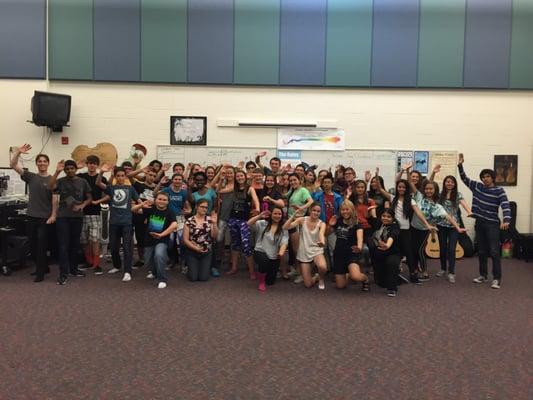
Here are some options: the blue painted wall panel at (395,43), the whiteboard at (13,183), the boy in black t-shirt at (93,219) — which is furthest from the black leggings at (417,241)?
the whiteboard at (13,183)

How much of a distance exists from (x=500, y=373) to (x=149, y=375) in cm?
272

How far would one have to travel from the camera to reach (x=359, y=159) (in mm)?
9453

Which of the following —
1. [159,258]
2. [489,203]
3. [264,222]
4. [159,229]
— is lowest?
[159,258]

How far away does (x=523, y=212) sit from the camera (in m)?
9.57

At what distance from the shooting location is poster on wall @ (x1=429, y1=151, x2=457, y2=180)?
943 cm

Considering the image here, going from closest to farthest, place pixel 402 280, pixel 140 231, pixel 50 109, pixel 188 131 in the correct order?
pixel 402 280 → pixel 140 231 → pixel 50 109 → pixel 188 131

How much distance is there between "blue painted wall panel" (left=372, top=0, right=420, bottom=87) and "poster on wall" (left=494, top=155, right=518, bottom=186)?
2.46 meters

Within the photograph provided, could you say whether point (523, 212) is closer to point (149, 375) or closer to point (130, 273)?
point (130, 273)

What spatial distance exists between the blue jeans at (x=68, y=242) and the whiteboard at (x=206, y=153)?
3.37 m

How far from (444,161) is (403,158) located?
0.86 metres

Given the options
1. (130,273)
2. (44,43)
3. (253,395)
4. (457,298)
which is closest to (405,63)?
(457,298)

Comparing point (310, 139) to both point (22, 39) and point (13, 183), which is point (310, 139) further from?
point (22, 39)

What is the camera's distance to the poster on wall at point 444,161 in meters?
9.43

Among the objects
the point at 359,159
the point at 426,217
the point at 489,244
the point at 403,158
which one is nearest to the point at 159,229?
the point at 426,217
